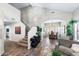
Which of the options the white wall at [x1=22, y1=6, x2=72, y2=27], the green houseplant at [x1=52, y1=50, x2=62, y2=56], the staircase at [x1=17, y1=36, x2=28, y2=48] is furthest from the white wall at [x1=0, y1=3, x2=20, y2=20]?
the green houseplant at [x1=52, y1=50, x2=62, y2=56]

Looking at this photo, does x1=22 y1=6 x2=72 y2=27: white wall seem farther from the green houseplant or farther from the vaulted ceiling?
the green houseplant

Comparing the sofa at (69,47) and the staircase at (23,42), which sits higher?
the staircase at (23,42)

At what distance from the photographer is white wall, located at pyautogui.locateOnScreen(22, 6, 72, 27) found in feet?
8.34

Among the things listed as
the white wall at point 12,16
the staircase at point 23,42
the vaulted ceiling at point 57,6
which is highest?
the vaulted ceiling at point 57,6

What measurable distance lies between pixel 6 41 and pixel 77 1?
1512 mm

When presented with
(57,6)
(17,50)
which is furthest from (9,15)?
(57,6)

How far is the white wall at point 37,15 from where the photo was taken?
2541mm

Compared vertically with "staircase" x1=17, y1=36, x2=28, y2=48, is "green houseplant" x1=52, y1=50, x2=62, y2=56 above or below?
below

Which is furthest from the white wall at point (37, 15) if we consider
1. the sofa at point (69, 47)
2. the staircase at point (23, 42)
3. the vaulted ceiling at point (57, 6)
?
the sofa at point (69, 47)

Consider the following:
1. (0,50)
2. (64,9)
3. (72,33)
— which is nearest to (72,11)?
(64,9)

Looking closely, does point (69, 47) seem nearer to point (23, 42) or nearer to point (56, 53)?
point (56, 53)

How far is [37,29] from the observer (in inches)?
100

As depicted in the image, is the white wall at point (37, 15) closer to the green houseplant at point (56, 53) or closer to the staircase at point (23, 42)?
the staircase at point (23, 42)

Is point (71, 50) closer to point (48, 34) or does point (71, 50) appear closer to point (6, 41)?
point (48, 34)
